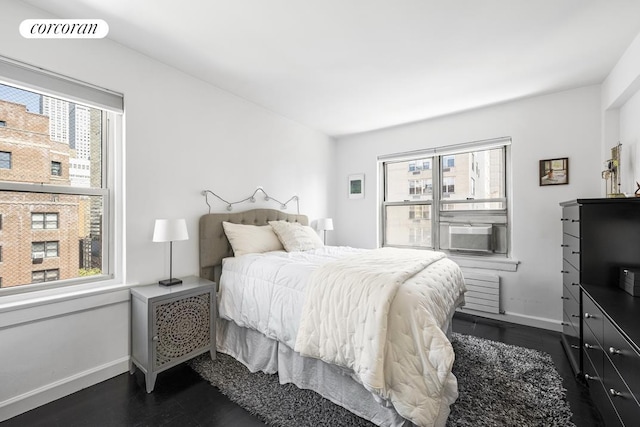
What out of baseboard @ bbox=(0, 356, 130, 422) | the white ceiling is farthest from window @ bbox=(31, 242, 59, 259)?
the white ceiling

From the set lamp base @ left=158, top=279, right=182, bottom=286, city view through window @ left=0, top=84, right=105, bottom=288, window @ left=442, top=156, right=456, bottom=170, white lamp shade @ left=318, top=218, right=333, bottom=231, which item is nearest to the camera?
city view through window @ left=0, top=84, right=105, bottom=288

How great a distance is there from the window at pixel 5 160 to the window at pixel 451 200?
3.86m

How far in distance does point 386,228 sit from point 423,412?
318cm

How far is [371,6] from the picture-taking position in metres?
1.75

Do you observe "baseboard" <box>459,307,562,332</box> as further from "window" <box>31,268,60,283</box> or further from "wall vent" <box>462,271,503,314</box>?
"window" <box>31,268,60,283</box>

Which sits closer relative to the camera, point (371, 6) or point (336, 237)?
point (371, 6)

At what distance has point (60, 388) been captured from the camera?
1854mm

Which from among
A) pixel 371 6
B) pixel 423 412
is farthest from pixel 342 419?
pixel 371 6

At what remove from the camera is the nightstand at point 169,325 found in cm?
196

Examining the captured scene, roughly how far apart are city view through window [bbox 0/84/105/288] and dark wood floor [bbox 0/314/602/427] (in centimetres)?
84

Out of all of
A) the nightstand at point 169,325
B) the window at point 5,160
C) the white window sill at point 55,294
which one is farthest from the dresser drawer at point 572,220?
the window at point 5,160

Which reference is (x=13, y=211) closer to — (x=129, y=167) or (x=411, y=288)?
(x=129, y=167)

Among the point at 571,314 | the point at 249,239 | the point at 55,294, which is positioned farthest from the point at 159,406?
the point at 571,314

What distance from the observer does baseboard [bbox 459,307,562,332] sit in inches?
116
